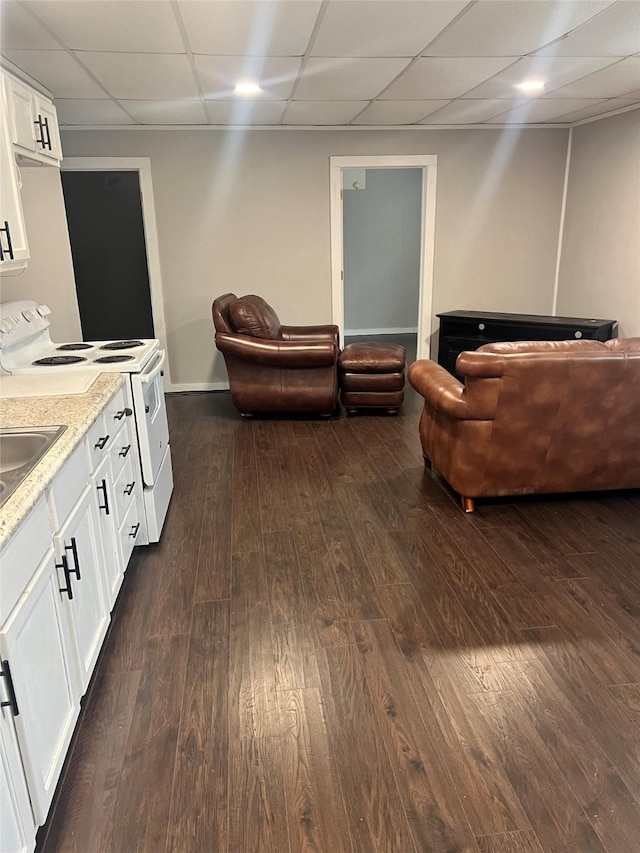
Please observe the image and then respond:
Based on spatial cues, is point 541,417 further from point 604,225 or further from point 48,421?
point 604,225

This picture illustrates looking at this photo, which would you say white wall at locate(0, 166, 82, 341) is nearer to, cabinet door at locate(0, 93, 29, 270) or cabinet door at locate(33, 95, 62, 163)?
cabinet door at locate(33, 95, 62, 163)

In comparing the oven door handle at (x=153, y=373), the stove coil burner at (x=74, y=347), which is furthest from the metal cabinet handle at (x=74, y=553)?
the stove coil burner at (x=74, y=347)

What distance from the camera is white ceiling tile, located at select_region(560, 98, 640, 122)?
4.56 m

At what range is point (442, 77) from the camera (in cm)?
368

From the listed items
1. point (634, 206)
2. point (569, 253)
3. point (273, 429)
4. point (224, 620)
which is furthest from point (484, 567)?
point (569, 253)

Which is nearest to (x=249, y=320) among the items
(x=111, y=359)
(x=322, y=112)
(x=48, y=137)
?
(x=322, y=112)

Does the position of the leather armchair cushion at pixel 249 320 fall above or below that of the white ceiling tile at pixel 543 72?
below

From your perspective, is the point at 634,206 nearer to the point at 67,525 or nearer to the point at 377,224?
the point at 377,224

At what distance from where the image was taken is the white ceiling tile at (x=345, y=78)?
331 cm

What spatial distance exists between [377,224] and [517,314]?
9.02 feet

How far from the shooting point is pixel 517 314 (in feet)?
19.6

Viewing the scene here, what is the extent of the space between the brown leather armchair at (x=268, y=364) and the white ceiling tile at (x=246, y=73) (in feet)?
4.92

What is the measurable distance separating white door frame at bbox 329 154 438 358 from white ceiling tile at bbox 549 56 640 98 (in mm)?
1530

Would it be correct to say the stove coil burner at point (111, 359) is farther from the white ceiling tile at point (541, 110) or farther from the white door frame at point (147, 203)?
the white ceiling tile at point (541, 110)
